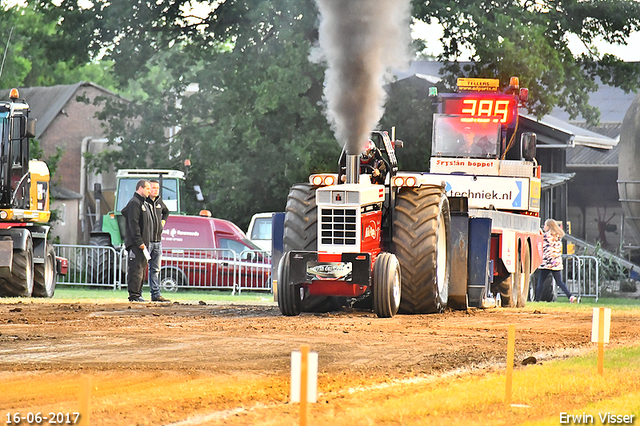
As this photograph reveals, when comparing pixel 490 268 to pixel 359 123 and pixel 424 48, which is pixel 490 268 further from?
pixel 424 48

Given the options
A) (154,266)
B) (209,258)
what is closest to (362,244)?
(154,266)

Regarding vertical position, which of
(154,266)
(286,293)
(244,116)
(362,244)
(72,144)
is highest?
(72,144)

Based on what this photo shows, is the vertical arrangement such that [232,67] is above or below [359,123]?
above

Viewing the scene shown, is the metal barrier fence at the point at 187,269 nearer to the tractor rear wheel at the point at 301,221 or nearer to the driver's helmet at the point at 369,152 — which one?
the driver's helmet at the point at 369,152

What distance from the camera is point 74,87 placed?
56500mm

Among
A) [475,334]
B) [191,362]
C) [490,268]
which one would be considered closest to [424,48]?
[490,268]

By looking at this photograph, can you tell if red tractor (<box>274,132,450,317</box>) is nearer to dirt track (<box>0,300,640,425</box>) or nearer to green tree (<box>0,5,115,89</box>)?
dirt track (<box>0,300,640,425</box>)

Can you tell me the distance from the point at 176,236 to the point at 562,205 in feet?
51.4

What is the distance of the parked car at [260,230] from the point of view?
102ft

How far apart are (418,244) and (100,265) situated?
1520 cm

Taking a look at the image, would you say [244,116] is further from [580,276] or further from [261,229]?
[580,276]

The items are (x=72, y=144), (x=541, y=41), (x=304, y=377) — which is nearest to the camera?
(x=304, y=377)

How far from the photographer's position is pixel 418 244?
45.9 feet

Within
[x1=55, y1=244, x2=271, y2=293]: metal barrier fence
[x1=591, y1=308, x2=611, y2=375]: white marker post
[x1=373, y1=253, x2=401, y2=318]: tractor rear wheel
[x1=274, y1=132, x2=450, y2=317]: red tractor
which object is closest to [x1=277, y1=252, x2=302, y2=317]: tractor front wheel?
[x1=274, y1=132, x2=450, y2=317]: red tractor
